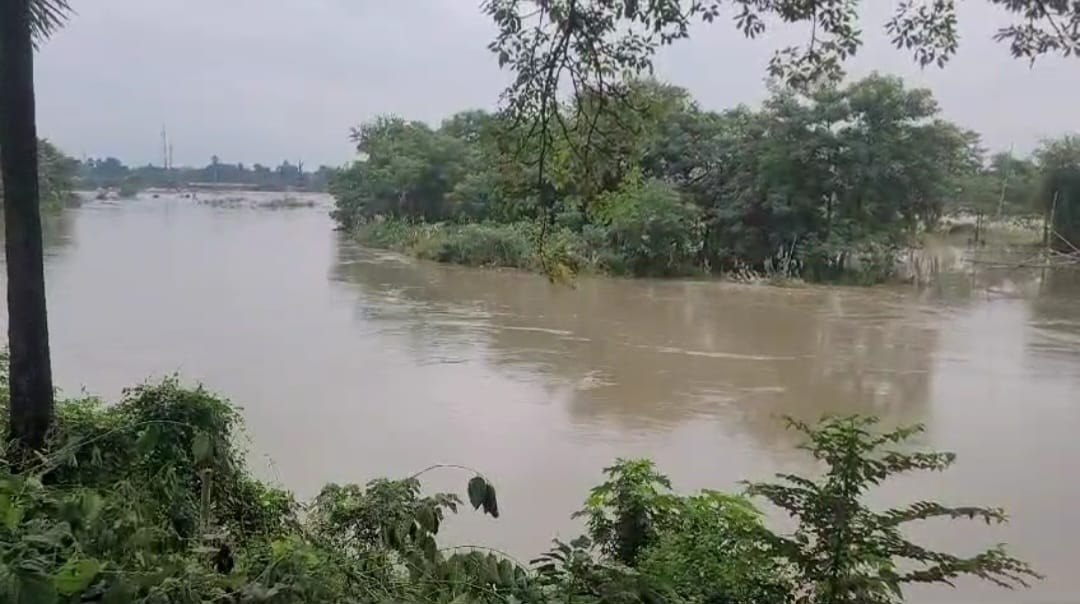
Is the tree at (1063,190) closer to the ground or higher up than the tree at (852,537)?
higher up

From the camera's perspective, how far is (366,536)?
5.79ft

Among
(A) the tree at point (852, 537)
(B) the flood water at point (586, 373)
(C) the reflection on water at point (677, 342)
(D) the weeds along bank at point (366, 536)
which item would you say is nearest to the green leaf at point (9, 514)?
(D) the weeds along bank at point (366, 536)

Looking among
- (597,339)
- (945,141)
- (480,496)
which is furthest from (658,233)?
(480,496)

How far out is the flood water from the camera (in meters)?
3.92

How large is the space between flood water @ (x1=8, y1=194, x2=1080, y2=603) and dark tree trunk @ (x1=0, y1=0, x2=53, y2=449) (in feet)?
5.07

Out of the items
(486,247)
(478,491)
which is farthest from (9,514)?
(486,247)

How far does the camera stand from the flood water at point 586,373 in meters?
3.92

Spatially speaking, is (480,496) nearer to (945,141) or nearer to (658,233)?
(658,233)

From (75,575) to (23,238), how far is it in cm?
116

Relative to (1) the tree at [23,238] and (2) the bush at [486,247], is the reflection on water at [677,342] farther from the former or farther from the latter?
(1) the tree at [23,238]

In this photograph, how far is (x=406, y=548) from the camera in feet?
5.11

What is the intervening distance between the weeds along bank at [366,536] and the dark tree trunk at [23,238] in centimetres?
8

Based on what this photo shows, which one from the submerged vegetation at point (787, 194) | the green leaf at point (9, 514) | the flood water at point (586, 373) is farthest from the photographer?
the submerged vegetation at point (787, 194)

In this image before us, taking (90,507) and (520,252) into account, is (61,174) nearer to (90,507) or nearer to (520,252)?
→ (520,252)
